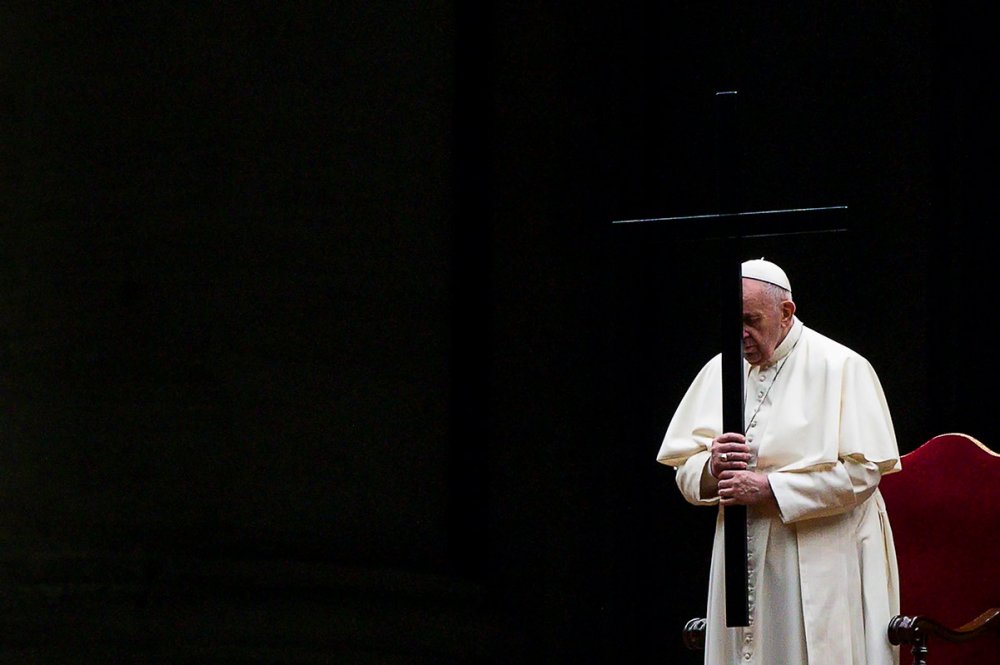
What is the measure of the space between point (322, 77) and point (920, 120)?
2.49 metres

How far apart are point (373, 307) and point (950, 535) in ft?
8.59

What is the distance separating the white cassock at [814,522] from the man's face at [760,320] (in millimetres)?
120

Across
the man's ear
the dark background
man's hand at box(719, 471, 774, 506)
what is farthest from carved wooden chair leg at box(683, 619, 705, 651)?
the dark background

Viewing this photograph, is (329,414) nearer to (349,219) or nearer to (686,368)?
(349,219)

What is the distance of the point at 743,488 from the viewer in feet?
14.8

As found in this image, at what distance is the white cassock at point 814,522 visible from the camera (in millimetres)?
4602

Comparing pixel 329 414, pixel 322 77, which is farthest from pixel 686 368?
pixel 322 77

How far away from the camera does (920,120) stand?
5895 mm

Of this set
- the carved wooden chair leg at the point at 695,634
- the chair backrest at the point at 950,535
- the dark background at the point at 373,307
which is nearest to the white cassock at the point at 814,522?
the carved wooden chair leg at the point at 695,634

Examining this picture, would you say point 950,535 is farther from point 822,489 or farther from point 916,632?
point 822,489

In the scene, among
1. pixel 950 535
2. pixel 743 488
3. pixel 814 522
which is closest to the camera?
pixel 743 488

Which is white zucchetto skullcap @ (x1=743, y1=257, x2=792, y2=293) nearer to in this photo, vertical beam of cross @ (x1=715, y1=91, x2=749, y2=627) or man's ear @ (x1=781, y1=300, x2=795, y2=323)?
man's ear @ (x1=781, y1=300, x2=795, y2=323)

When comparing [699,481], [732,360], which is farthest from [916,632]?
[732,360]

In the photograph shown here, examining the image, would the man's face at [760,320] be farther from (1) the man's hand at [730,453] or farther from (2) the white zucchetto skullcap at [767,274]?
(1) the man's hand at [730,453]
